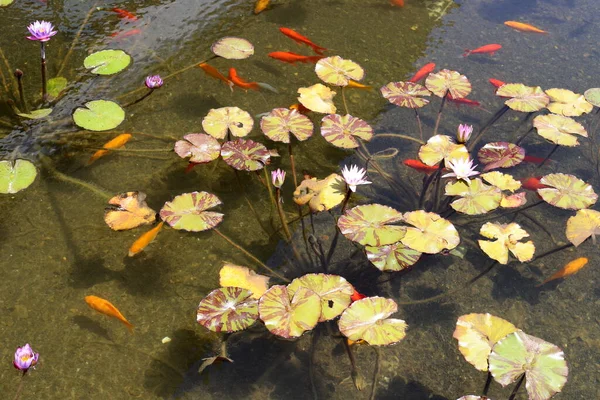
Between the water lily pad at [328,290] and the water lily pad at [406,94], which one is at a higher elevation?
the water lily pad at [406,94]

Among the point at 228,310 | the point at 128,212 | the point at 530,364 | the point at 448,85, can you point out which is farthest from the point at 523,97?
the point at 128,212

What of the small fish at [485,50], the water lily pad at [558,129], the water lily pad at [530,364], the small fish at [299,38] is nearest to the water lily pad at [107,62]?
the small fish at [299,38]

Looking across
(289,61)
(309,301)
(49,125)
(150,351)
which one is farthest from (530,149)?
(49,125)

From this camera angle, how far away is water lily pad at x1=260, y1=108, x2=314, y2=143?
2381mm

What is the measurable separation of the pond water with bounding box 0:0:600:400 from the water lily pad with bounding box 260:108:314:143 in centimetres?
22

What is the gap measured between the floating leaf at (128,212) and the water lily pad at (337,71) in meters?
1.12

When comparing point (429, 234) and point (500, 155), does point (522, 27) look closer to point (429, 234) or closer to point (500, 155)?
point (500, 155)

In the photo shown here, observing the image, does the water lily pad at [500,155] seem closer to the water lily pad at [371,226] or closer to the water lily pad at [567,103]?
the water lily pad at [567,103]

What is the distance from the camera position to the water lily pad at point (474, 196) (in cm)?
216

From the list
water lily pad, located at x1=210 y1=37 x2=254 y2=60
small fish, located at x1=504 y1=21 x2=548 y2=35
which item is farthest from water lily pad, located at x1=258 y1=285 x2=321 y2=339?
small fish, located at x1=504 y1=21 x2=548 y2=35

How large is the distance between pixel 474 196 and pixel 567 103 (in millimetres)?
1008

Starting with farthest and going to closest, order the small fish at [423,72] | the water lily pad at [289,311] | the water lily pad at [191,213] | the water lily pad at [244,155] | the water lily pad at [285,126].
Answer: the small fish at [423,72], the water lily pad at [285,126], the water lily pad at [244,155], the water lily pad at [191,213], the water lily pad at [289,311]

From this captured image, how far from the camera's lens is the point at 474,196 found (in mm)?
2209

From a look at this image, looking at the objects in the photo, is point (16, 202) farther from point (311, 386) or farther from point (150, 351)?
point (311, 386)
